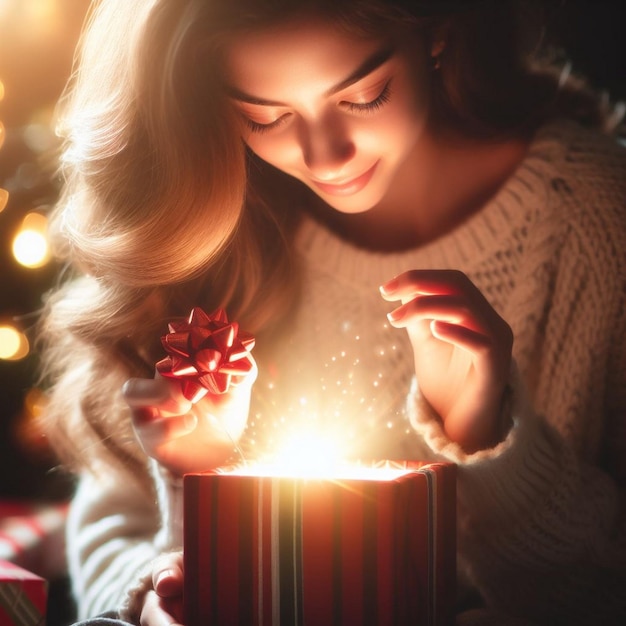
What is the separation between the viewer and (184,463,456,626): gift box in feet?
2.07

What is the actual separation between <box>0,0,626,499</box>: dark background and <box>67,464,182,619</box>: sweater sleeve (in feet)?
0.81

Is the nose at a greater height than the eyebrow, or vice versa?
the eyebrow

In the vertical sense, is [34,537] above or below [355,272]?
below

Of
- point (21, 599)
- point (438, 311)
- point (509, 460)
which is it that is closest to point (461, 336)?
point (438, 311)

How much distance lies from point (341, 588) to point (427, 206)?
0.62 metres

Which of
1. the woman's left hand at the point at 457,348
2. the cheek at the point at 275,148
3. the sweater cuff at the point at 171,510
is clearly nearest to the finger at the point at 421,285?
the woman's left hand at the point at 457,348

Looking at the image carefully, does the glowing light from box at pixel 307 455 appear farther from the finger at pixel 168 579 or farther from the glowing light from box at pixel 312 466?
the finger at pixel 168 579

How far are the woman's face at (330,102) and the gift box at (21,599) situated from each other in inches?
→ 20.3

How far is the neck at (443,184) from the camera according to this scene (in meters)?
1.10

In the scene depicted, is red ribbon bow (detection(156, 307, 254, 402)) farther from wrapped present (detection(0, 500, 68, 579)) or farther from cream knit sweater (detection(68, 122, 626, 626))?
wrapped present (detection(0, 500, 68, 579))

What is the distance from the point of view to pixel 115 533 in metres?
1.11

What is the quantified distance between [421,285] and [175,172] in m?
0.35

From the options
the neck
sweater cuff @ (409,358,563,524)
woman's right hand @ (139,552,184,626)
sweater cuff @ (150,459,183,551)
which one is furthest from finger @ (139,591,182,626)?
the neck

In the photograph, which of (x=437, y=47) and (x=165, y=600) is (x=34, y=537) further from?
(x=437, y=47)
